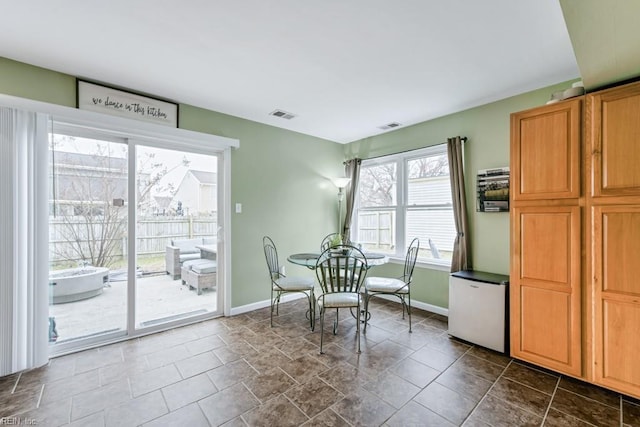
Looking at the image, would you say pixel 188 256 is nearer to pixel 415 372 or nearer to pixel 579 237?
pixel 415 372

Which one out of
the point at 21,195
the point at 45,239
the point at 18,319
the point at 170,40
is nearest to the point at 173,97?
the point at 170,40

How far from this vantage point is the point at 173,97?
3078 millimetres

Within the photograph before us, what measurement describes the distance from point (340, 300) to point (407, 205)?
205cm

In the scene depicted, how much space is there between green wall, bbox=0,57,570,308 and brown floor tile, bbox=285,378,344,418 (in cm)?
187

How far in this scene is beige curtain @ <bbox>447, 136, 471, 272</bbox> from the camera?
3285mm

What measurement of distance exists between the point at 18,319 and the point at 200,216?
176 cm

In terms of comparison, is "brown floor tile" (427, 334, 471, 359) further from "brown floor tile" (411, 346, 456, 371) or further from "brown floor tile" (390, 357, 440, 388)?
"brown floor tile" (390, 357, 440, 388)

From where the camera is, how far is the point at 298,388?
2.06 m

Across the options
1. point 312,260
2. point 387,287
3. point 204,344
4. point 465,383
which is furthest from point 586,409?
point 204,344

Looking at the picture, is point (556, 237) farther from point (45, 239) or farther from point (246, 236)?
point (45, 239)

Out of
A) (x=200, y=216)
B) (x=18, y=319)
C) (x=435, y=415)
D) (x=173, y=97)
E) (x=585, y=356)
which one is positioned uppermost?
(x=173, y=97)

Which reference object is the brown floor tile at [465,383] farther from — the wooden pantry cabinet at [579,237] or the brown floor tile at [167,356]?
the brown floor tile at [167,356]

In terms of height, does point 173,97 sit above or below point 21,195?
above

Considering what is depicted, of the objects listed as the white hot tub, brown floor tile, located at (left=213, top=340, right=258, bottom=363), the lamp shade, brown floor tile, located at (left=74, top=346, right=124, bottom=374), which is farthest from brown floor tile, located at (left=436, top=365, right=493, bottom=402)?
the white hot tub
